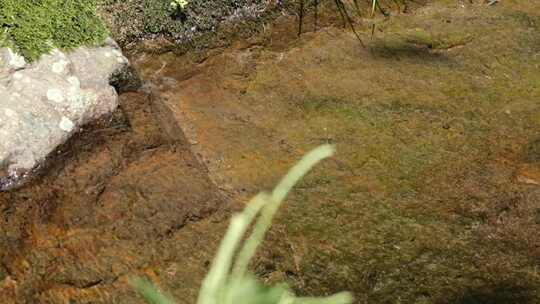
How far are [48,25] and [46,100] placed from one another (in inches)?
17.3

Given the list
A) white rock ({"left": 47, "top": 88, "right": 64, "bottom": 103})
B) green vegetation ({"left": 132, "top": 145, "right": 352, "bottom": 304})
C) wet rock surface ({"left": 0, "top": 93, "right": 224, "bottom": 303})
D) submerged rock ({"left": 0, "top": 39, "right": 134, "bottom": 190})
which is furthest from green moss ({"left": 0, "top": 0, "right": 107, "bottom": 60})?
green vegetation ({"left": 132, "top": 145, "right": 352, "bottom": 304})

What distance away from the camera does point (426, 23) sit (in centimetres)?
415

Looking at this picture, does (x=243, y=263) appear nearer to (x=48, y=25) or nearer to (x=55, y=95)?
(x=55, y=95)

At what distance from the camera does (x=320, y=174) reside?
3.18m

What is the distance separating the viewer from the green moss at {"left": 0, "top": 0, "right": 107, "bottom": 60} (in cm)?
338

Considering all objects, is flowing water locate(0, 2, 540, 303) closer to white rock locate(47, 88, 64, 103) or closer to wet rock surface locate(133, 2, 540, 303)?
wet rock surface locate(133, 2, 540, 303)

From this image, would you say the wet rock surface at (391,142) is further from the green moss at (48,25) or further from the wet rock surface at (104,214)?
the green moss at (48,25)

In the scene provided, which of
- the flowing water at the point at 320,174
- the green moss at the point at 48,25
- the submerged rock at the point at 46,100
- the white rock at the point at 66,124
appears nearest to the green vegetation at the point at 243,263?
the flowing water at the point at 320,174

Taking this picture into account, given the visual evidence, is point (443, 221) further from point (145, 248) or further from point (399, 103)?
point (145, 248)

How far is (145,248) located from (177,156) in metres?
0.57

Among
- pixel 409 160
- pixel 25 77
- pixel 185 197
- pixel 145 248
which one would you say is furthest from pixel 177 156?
pixel 409 160

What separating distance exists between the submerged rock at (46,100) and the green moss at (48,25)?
0.06m

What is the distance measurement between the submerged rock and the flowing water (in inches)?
3.3

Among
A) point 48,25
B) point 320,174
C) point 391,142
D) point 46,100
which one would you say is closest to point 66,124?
point 46,100
